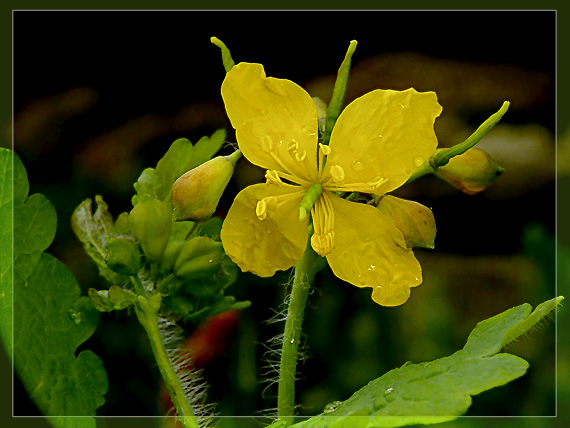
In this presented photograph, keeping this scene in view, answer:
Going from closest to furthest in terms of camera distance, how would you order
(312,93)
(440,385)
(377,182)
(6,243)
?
(440,385), (377,182), (6,243), (312,93)

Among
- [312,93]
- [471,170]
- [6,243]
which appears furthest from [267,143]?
[312,93]

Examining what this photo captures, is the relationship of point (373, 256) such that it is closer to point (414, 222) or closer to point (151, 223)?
point (414, 222)

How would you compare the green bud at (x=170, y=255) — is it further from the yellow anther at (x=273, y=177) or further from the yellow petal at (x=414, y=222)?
A: the yellow petal at (x=414, y=222)

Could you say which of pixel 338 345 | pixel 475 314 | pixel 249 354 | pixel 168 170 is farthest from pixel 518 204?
pixel 168 170

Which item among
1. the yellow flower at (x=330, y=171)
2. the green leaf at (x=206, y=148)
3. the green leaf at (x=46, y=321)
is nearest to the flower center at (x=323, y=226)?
the yellow flower at (x=330, y=171)

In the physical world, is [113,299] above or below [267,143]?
below
